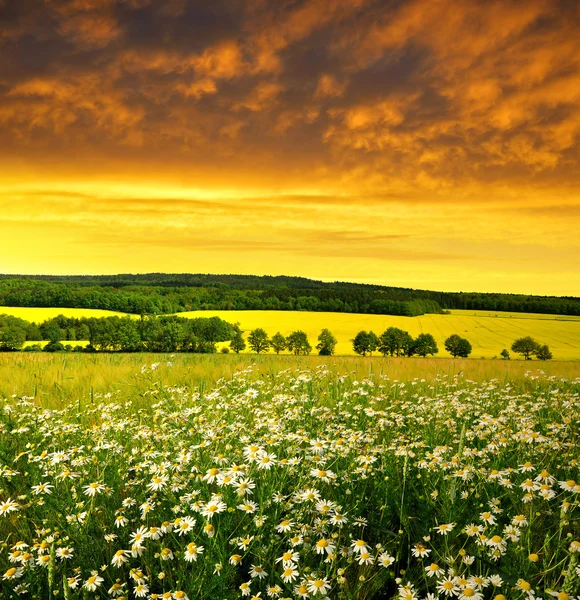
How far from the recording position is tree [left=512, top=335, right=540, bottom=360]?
55000 millimetres

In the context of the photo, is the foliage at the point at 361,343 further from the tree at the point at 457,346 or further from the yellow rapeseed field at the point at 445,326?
the tree at the point at 457,346

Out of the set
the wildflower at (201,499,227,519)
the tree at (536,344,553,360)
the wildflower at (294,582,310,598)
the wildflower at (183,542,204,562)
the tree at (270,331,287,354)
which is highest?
the wildflower at (201,499,227,519)

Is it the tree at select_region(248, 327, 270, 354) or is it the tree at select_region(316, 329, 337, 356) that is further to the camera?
the tree at select_region(248, 327, 270, 354)

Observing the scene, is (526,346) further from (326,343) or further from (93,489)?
(93,489)

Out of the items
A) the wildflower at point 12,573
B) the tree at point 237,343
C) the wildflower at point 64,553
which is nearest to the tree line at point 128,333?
the tree at point 237,343

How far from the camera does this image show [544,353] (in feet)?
185

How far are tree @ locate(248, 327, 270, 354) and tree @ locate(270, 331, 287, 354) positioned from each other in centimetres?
94

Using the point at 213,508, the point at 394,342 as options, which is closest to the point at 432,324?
the point at 394,342

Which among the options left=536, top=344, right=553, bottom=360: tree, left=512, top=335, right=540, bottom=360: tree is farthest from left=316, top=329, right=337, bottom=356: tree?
left=536, top=344, right=553, bottom=360: tree

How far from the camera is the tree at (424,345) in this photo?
6169 centimetres

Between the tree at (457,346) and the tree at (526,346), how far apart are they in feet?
17.7

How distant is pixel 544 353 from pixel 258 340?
3611cm

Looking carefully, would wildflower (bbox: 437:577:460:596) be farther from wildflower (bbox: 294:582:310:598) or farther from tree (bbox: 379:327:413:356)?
tree (bbox: 379:327:413:356)

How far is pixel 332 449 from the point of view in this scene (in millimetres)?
4035
